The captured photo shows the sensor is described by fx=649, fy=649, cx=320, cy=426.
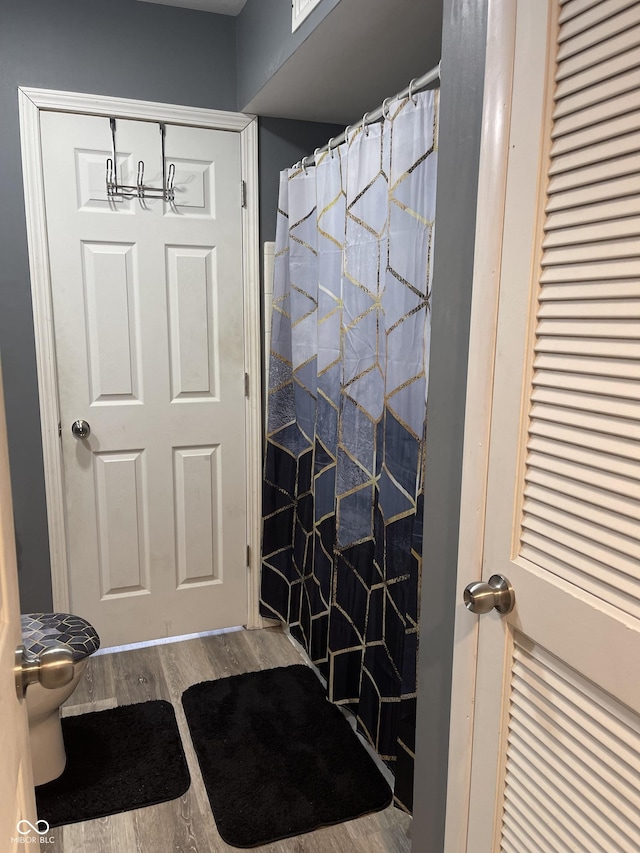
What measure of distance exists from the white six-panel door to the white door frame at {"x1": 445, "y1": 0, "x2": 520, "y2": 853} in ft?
5.47

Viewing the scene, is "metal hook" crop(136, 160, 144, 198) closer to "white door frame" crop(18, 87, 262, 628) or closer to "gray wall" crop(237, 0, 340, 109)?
"white door frame" crop(18, 87, 262, 628)

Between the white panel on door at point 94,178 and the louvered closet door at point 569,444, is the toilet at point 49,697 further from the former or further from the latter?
the white panel on door at point 94,178

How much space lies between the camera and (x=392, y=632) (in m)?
1.85

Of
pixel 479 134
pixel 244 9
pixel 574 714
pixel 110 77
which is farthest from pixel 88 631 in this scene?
pixel 244 9

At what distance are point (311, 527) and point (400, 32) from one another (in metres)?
1.64

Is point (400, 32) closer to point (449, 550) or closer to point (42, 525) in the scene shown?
point (449, 550)

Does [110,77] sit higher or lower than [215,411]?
higher

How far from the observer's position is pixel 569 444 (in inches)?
35.7

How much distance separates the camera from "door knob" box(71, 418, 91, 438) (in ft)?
8.11

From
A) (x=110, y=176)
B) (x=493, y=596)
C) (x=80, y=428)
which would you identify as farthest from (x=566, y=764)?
(x=110, y=176)

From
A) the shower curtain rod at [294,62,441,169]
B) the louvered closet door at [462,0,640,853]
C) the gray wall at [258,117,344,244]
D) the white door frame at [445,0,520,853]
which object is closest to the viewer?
the louvered closet door at [462,0,640,853]

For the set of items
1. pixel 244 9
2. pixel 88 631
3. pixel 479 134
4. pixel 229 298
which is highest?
pixel 244 9

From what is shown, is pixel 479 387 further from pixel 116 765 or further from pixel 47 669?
pixel 116 765

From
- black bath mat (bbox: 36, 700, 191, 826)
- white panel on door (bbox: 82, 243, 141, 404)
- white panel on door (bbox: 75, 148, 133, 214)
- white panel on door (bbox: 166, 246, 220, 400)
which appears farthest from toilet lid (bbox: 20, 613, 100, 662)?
white panel on door (bbox: 75, 148, 133, 214)
